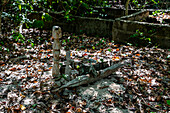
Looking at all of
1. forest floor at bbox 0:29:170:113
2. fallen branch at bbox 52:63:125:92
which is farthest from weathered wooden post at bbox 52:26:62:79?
fallen branch at bbox 52:63:125:92

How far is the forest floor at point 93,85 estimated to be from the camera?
10.0 ft

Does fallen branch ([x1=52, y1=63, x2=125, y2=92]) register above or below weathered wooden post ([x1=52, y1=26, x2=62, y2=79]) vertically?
below

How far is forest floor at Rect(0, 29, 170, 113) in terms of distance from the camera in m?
3.06

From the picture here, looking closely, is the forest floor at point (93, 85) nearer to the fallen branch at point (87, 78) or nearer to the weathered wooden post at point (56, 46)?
the fallen branch at point (87, 78)

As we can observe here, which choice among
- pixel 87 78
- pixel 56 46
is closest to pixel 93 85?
pixel 87 78

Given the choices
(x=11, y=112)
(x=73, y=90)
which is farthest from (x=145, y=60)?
(x=11, y=112)

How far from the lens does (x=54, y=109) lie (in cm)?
298

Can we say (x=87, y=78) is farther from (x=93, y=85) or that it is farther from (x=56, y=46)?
(x=56, y=46)

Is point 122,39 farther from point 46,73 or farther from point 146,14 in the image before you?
point 46,73

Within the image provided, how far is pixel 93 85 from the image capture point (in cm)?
361

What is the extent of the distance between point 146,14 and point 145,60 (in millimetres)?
3881

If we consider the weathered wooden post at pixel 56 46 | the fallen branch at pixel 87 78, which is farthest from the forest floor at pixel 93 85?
the weathered wooden post at pixel 56 46

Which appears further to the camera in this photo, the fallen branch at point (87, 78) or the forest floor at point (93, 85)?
the fallen branch at point (87, 78)

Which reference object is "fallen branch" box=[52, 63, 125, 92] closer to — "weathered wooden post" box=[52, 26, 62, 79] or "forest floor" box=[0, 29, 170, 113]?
"forest floor" box=[0, 29, 170, 113]
